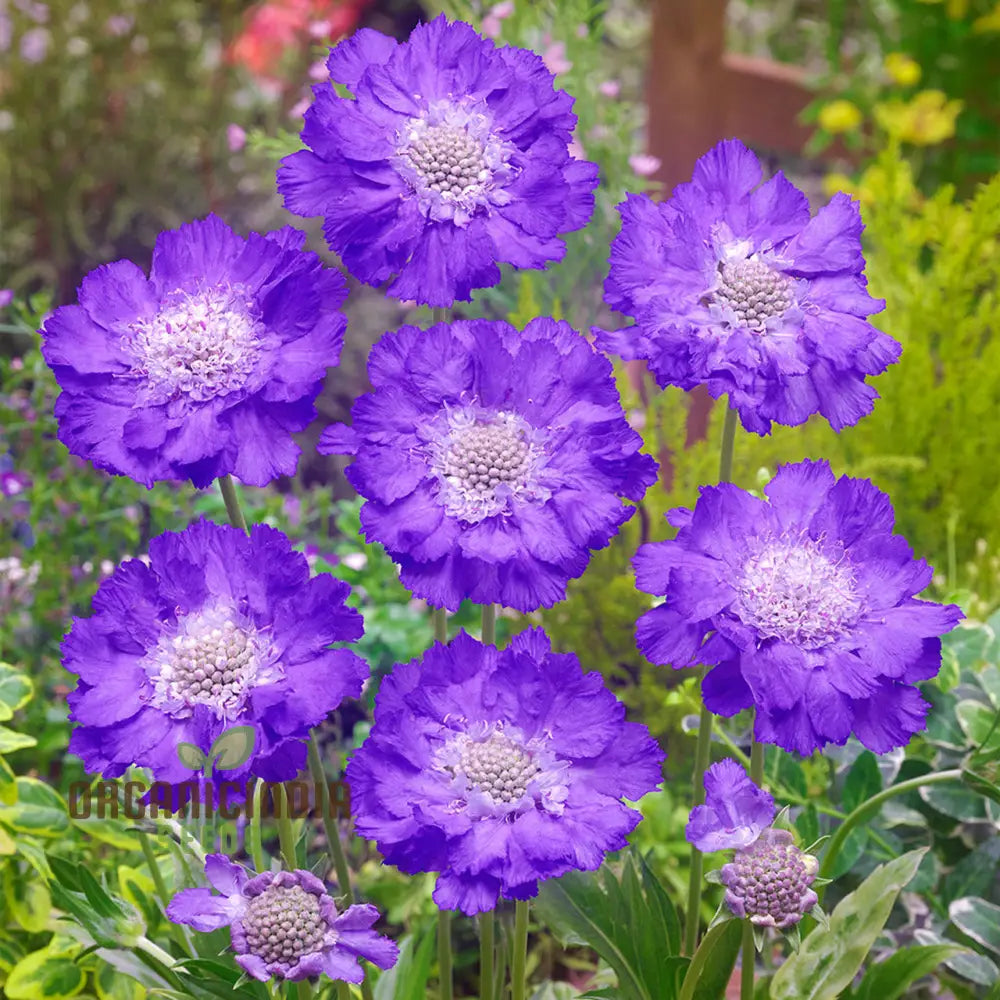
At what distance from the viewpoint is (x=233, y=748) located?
0.78 meters

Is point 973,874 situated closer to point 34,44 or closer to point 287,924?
point 287,924

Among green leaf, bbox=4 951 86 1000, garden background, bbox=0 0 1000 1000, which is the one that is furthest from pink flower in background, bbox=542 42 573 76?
green leaf, bbox=4 951 86 1000

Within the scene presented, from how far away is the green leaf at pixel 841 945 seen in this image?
3.12 feet

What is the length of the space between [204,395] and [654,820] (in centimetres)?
91

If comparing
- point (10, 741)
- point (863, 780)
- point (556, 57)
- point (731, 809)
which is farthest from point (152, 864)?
point (556, 57)

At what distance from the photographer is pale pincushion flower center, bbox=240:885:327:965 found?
30.9 inches

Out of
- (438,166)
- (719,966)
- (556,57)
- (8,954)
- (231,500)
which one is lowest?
A: (8,954)

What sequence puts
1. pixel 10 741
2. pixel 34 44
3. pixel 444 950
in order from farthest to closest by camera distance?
pixel 34 44 → pixel 10 741 → pixel 444 950

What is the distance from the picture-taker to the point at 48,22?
3.09m

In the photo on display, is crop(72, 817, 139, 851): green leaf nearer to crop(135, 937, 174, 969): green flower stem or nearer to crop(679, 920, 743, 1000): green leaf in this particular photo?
crop(135, 937, 174, 969): green flower stem

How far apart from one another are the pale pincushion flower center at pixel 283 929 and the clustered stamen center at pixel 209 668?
12cm

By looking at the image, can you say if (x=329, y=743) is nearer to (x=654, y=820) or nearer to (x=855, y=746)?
(x=654, y=820)

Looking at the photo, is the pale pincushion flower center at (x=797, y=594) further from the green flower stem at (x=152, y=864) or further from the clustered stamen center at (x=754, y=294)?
the green flower stem at (x=152, y=864)

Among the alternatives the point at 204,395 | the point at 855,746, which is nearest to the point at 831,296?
the point at 204,395
